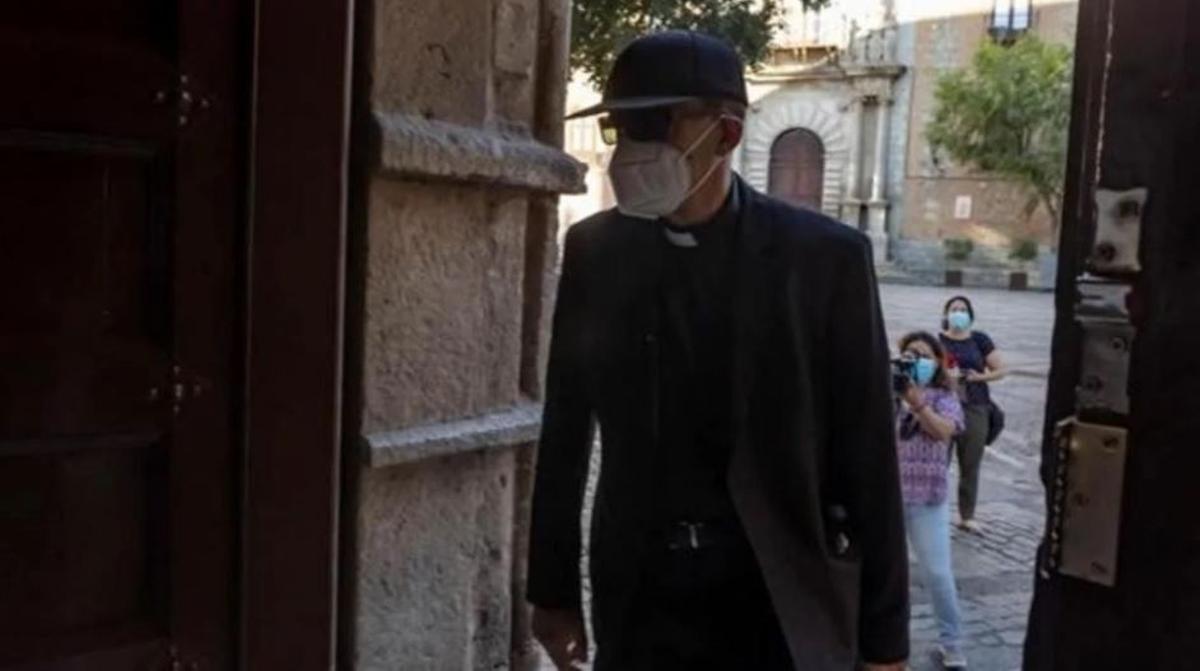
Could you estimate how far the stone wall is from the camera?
2.65 m

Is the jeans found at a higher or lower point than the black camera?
lower

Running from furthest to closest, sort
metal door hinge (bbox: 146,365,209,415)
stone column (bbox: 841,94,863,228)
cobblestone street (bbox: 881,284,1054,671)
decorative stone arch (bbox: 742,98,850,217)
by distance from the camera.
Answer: decorative stone arch (bbox: 742,98,850,217) → stone column (bbox: 841,94,863,228) → cobblestone street (bbox: 881,284,1054,671) → metal door hinge (bbox: 146,365,209,415)

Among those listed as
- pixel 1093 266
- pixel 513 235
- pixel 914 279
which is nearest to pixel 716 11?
pixel 513 235

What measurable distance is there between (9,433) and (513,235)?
1.33 m

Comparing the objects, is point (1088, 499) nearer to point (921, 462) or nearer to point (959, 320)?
point (921, 462)

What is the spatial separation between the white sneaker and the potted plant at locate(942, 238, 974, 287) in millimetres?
29033

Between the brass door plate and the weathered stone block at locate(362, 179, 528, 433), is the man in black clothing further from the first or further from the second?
the brass door plate

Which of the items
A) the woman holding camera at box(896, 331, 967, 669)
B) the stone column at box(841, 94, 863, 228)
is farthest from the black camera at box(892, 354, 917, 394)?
the stone column at box(841, 94, 863, 228)

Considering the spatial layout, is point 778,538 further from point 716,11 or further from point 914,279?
point 914,279

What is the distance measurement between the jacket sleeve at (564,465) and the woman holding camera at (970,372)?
4438mm

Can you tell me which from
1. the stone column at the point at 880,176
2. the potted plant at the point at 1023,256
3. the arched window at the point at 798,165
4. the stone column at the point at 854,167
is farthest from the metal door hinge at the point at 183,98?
the arched window at the point at 798,165

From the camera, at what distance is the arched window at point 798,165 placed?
1457 inches

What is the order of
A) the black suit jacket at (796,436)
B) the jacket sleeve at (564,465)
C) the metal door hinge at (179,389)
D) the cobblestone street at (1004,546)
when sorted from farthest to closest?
1. the cobblestone street at (1004,546)
2. the jacket sleeve at (564,465)
3. the metal door hinge at (179,389)
4. the black suit jacket at (796,436)

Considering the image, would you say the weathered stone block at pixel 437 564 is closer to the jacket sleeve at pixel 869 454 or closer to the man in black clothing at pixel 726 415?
the man in black clothing at pixel 726 415
